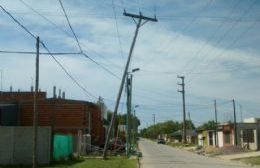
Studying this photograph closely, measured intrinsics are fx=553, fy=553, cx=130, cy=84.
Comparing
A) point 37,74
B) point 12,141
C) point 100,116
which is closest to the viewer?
point 37,74

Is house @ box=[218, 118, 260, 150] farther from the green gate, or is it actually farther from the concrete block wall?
the concrete block wall

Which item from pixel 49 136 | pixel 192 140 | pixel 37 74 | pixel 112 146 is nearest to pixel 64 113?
pixel 112 146

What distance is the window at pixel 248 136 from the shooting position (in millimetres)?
67113

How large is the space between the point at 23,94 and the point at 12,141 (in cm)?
4010

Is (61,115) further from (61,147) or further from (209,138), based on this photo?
(209,138)

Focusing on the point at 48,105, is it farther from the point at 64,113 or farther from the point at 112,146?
the point at 112,146

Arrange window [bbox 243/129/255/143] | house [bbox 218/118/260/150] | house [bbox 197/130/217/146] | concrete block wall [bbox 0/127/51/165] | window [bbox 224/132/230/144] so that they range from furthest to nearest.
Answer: house [bbox 197/130/217/146] → window [bbox 224/132/230/144] → window [bbox 243/129/255/143] → house [bbox 218/118/260/150] → concrete block wall [bbox 0/127/51/165]

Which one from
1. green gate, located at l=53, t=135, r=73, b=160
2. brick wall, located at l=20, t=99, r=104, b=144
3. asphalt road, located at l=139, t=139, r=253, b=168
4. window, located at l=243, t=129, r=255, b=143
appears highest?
brick wall, located at l=20, t=99, r=104, b=144

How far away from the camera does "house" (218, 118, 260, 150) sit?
65500 millimetres

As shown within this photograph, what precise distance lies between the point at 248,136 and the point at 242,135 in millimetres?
3069

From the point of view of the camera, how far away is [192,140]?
134 meters

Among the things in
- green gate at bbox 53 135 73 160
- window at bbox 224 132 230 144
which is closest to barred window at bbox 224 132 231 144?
window at bbox 224 132 230 144

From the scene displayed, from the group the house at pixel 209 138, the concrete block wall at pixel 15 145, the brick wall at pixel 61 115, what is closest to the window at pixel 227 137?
the house at pixel 209 138

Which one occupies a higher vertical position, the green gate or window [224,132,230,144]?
window [224,132,230,144]
